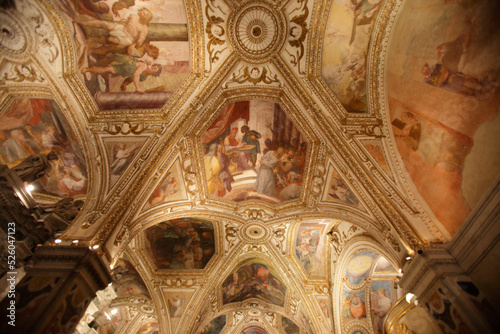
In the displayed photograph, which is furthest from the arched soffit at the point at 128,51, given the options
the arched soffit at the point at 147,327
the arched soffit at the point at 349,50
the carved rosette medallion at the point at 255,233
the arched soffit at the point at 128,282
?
the arched soffit at the point at 147,327

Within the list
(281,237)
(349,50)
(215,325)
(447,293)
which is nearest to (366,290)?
(281,237)

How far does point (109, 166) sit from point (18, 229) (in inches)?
111

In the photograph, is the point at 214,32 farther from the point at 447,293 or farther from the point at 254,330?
the point at 254,330

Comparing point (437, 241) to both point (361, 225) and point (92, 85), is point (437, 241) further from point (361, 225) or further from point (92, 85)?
point (92, 85)

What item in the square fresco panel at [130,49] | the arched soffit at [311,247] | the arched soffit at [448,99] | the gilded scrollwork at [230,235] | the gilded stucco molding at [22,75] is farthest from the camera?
the gilded scrollwork at [230,235]

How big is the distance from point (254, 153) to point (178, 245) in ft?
18.8

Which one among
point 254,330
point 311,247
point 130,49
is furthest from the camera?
point 254,330

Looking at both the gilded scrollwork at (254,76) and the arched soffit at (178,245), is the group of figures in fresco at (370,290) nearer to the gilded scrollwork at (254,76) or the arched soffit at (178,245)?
the arched soffit at (178,245)

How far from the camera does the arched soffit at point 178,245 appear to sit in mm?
11742

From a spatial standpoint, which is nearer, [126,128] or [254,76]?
[126,128]

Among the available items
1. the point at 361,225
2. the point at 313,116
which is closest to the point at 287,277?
the point at 361,225

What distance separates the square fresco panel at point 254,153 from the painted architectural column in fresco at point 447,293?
480 cm

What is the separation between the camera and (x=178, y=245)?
486 inches

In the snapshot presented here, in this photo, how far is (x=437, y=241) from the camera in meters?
6.08
